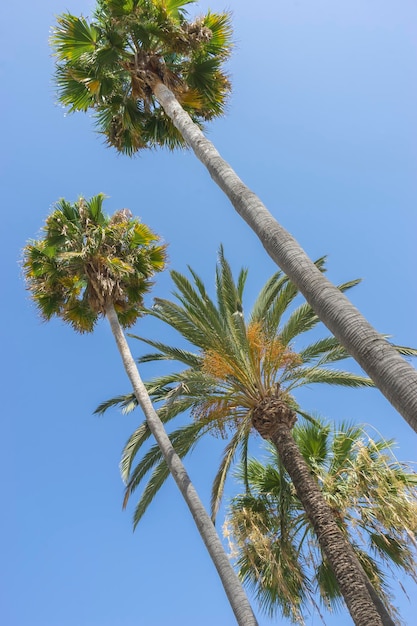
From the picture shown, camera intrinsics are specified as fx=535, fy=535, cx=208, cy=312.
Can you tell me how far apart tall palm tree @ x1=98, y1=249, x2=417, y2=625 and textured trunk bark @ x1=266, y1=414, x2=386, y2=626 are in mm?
22

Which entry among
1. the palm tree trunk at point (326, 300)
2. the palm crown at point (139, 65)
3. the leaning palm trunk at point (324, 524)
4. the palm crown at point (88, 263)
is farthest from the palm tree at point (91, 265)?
the palm tree trunk at point (326, 300)

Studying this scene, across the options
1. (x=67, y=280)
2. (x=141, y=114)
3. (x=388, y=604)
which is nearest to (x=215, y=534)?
(x=388, y=604)

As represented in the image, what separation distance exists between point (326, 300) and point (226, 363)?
241 inches

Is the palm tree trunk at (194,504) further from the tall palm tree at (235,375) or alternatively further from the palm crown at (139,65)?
the palm crown at (139,65)

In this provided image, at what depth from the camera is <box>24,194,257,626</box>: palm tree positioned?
548 inches

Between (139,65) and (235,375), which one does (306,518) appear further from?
(139,65)

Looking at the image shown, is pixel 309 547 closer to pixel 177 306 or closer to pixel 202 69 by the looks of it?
pixel 177 306

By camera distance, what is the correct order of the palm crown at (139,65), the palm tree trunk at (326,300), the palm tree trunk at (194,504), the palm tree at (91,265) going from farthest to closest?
1. the palm tree at (91,265)
2. the palm crown at (139,65)
3. the palm tree trunk at (194,504)
4. the palm tree trunk at (326,300)

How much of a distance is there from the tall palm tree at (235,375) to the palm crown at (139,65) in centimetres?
366

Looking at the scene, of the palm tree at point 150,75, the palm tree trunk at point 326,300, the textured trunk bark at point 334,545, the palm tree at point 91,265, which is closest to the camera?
the palm tree trunk at point 326,300

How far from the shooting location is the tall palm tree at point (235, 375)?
1091 centimetres

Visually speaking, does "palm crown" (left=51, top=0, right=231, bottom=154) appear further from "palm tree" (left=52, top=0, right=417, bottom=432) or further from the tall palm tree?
the tall palm tree

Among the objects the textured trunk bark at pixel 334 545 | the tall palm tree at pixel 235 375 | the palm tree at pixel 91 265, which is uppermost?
the palm tree at pixel 91 265

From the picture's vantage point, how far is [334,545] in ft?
30.5
